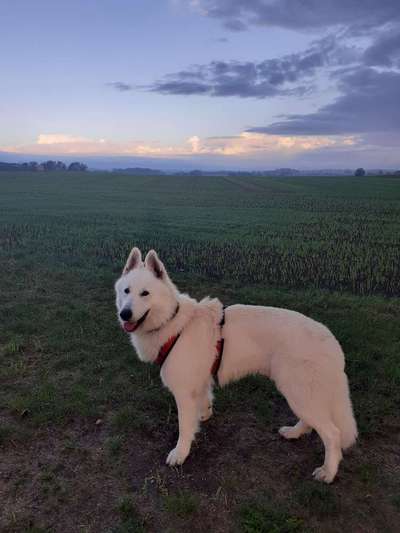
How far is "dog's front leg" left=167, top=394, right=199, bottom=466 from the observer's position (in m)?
3.95

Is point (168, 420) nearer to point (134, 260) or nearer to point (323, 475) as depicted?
point (323, 475)

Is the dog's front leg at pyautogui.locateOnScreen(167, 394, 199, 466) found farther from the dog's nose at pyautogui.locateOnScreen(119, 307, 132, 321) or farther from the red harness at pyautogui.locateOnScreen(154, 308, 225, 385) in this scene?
the dog's nose at pyautogui.locateOnScreen(119, 307, 132, 321)

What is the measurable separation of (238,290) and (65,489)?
18.8 feet

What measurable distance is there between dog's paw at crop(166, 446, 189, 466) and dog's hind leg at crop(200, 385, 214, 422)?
1.92 feet

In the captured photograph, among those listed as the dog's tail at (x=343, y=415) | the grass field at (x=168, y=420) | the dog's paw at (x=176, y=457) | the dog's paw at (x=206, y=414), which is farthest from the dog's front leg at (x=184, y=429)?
the dog's tail at (x=343, y=415)

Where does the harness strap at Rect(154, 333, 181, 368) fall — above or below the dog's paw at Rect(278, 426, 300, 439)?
above

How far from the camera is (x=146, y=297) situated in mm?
4074

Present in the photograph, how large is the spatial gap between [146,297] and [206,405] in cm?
147

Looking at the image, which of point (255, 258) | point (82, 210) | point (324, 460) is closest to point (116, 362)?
point (324, 460)

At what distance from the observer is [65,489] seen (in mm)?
3580

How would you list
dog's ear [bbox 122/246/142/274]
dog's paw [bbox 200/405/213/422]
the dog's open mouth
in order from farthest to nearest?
dog's paw [bbox 200/405/213/422]
dog's ear [bbox 122/246/142/274]
the dog's open mouth

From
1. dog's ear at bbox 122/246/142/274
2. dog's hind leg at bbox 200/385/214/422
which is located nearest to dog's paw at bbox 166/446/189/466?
dog's hind leg at bbox 200/385/214/422

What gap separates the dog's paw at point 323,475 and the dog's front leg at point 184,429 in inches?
47.6

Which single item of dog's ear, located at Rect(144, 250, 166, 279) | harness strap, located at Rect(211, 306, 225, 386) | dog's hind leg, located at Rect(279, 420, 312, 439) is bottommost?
dog's hind leg, located at Rect(279, 420, 312, 439)
